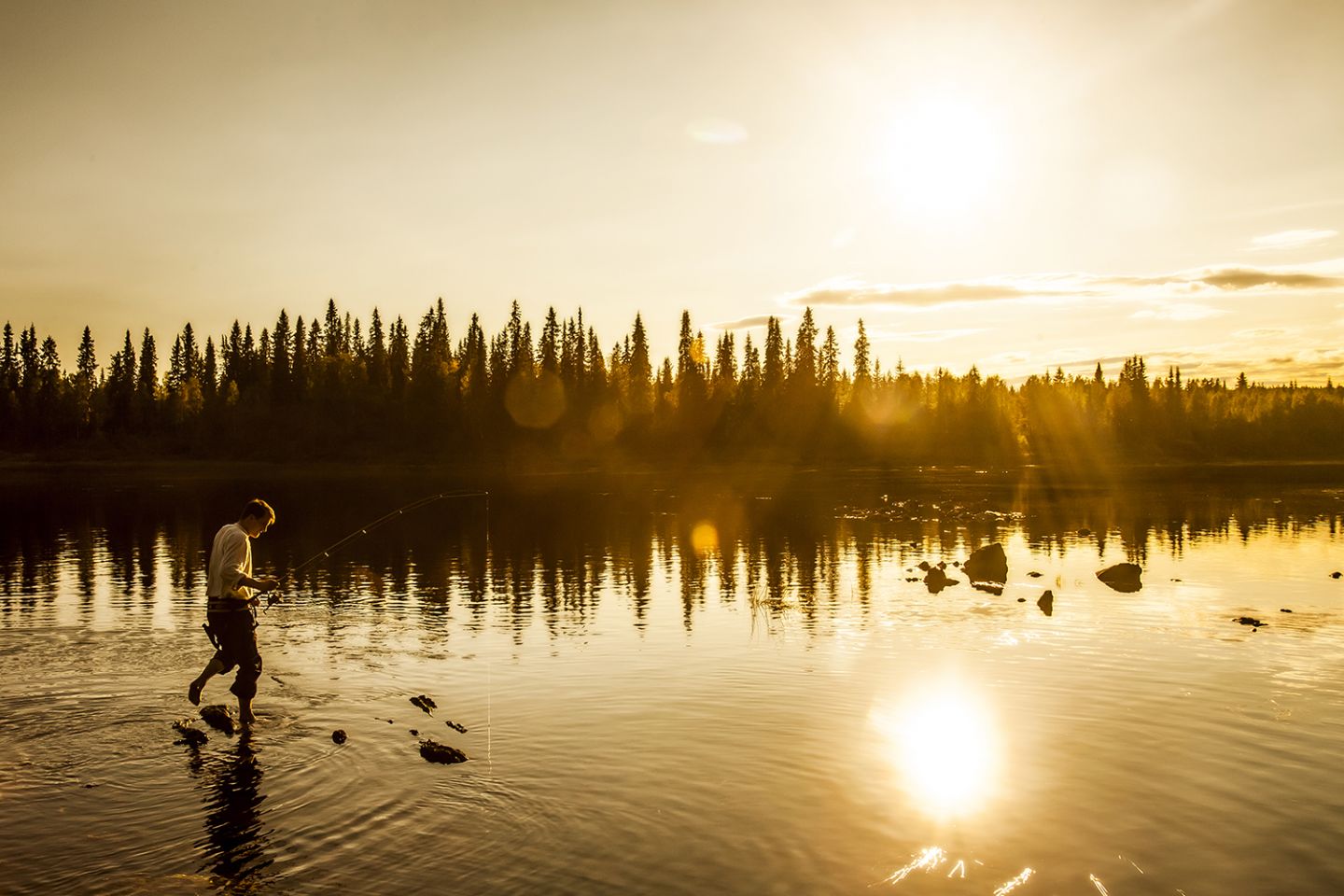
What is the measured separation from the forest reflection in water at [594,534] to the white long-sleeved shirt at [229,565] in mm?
13847

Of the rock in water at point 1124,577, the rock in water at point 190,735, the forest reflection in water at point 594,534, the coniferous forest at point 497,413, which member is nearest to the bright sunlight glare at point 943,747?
the rock in water at point 190,735

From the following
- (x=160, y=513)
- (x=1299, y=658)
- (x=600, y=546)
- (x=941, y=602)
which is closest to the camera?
(x=1299, y=658)

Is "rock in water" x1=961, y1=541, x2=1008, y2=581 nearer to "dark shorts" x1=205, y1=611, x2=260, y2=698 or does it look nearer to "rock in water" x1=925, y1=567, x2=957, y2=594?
"rock in water" x1=925, y1=567, x2=957, y2=594

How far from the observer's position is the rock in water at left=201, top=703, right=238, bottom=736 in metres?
17.5

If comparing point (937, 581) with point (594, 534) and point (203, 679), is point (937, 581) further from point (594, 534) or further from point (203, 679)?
point (203, 679)

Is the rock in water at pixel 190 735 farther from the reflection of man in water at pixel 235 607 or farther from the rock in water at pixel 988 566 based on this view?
the rock in water at pixel 988 566

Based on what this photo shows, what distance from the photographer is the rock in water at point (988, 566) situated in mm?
40688

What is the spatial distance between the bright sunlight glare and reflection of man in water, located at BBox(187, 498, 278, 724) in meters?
10.9

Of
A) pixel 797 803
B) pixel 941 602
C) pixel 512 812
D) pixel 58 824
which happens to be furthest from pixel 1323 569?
pixel 58 824

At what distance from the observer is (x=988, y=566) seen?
135 ft

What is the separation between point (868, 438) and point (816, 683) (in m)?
167

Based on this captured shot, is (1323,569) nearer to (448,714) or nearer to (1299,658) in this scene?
(1299,658)

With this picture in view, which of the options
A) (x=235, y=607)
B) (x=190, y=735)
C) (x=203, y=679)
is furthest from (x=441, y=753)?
(x=203, y=679)

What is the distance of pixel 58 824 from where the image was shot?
13.2 metres
